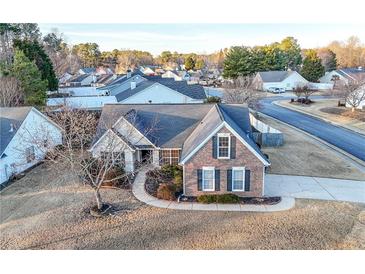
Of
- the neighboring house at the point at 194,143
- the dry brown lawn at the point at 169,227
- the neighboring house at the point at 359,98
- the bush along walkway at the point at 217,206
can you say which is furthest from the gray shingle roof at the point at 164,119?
the neighboring house at the point at 359,98

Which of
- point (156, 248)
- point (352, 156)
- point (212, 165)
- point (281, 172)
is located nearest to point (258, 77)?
point (352, 156)

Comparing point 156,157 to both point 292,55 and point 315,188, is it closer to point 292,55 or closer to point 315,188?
point 315,188

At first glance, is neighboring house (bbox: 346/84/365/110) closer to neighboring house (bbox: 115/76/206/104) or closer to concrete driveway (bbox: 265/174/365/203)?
neighboring house (bbox: 115/76/206/104)

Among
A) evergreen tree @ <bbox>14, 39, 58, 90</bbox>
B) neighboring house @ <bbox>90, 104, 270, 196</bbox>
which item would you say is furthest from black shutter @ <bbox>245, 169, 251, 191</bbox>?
evergreen tree @ <bbox>14, 39, 58, 90</bbox>

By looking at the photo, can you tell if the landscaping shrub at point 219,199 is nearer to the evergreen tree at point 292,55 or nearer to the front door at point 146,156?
the front door at point 146,156

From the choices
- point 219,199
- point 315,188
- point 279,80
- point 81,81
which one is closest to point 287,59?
point 279,80

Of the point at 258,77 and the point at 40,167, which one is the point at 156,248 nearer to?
the point at 40,167

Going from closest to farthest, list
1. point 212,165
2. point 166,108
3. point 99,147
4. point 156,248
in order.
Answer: point 156,248 < point 212,165 < point 99,147 < point 166,108

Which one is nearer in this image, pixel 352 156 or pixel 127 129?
pixel 127 129
